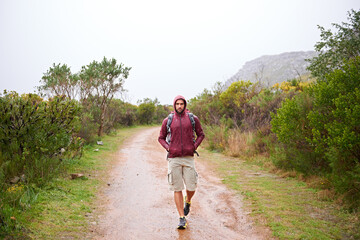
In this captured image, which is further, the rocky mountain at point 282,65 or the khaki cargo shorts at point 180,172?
the rocky mountain at point 282,65

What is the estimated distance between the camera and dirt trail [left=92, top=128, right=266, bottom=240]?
434 cm

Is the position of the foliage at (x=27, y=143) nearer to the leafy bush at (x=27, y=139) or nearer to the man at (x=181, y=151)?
the leafy bush at (x=27, y=139)

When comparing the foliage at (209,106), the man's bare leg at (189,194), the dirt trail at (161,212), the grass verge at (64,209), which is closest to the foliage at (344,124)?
the dirt trail at (161,212)

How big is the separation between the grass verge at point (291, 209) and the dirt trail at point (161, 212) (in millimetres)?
362

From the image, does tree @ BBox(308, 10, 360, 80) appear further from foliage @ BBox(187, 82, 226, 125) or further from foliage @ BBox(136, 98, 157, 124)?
foliage @ BBox(136, 98, 157, 124)

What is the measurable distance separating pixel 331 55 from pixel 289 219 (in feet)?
48.4

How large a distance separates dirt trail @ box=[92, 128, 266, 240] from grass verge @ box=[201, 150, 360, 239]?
362 mm

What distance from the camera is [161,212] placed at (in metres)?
5.35

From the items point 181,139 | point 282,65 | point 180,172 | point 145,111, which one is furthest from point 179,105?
point 282,65

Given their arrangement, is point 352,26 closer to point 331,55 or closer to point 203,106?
point 331,55

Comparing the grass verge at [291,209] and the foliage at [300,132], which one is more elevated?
the foliage at [300,132]

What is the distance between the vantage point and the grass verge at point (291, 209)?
4266 mm

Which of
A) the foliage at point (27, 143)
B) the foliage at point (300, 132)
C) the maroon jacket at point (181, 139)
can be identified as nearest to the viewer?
the maroon jacket at point (181, 139)

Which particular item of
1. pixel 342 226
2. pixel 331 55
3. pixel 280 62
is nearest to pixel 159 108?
pixel 331 55
